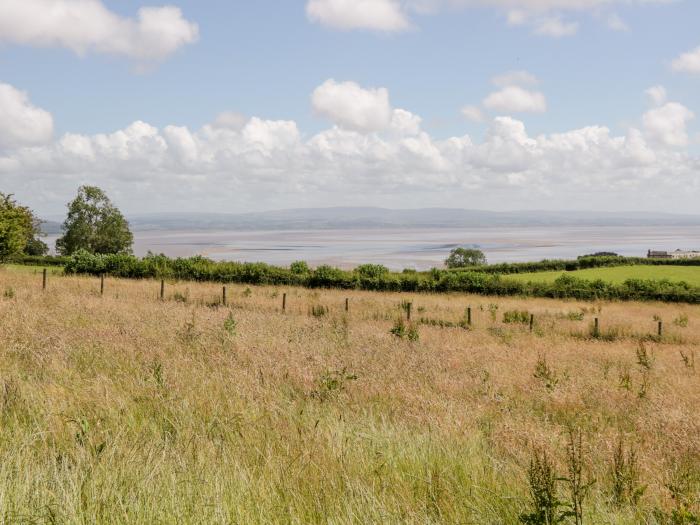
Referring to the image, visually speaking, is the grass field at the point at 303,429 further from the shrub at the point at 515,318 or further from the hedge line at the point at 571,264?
the hedge line at the point at 571,264

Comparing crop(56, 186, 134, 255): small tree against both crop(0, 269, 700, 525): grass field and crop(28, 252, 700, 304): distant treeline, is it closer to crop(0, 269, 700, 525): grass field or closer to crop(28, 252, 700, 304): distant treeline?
crop(28, 252, 700, 304): distant treeline

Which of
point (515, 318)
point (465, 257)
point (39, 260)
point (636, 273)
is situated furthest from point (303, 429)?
point (465, 257)

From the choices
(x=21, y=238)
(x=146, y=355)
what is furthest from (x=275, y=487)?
(x=21, y=238)

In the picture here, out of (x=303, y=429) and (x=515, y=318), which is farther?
(x=515, y=318)

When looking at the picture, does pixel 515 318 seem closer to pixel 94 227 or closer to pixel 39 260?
pixel 39 260

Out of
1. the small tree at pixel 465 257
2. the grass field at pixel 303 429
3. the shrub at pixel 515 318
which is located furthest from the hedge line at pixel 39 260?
the small tree at pixel 465 257

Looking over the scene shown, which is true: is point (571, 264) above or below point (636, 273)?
above

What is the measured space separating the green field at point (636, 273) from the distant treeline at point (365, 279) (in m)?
11.5

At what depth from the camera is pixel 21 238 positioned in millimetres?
54125

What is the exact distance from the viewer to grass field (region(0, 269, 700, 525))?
13.8ft

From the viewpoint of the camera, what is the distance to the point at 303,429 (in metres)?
6.01

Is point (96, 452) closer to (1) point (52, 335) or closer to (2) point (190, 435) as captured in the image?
(2) point (190, 435)

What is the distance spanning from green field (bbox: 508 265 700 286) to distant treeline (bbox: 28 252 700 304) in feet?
37.7

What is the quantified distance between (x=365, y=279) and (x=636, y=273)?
35.1 m
